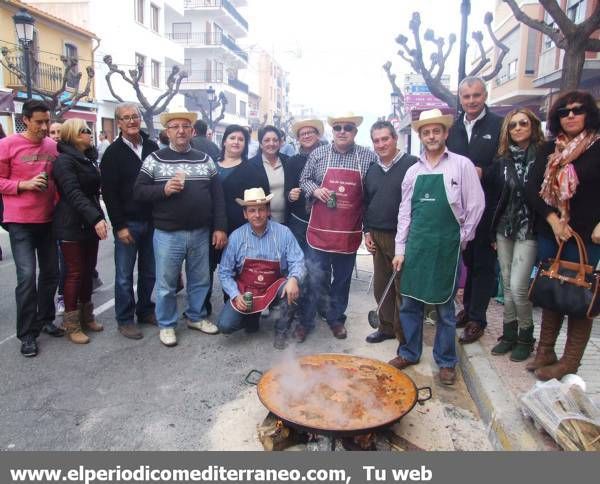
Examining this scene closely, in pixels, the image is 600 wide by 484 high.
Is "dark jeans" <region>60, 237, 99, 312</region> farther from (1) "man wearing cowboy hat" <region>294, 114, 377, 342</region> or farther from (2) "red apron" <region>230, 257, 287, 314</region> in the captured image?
(1) "man wearing cowboy hat" <region>294, 114, 377, 342</region>

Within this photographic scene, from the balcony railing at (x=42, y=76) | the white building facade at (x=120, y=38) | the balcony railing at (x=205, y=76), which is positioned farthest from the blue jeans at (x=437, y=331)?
the balcony railing at (x=205, y=76)

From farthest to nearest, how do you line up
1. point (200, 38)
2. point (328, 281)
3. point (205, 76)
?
point (205, 76)
point (200, 38)
point (328, 281)

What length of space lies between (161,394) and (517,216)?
2.96 m

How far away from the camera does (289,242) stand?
15.0 ft

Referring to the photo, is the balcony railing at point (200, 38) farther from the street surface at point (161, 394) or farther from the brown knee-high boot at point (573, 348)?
the brown knee-high boot at point (573, 348)

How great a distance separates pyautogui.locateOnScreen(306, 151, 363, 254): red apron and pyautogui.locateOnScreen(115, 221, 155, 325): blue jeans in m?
1.66

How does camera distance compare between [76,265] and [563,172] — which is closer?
[563,172]

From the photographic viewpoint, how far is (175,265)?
4438 mm

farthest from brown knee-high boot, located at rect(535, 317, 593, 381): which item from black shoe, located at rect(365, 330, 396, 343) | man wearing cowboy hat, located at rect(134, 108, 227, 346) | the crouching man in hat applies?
man wearing cowboy hat, located at rect(134, 108, 227, 346)

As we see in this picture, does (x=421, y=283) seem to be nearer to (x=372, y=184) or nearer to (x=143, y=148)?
(x=372, y=184)

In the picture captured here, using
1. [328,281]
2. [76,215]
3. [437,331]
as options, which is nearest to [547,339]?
[437,331]

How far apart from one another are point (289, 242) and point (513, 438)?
249cm
